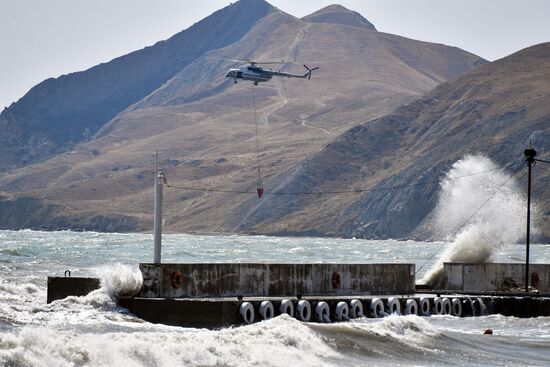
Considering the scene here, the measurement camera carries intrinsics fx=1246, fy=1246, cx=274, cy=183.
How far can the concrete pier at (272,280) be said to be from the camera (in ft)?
96.4

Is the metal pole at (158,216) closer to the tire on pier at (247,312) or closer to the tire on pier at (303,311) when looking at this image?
the tire on pier at (247,312)

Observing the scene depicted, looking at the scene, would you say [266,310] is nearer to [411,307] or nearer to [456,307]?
[411,307]

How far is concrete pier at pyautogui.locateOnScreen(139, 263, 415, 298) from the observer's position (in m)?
29.4

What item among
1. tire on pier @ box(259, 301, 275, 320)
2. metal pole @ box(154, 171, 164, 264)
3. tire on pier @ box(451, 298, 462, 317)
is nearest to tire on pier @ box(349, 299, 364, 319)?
tire on pier @ box(259, 301, 275, 320)

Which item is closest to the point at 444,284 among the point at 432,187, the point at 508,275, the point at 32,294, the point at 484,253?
the point at 508,275

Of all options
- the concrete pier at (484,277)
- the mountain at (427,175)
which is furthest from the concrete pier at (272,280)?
the mountain at (427,175)

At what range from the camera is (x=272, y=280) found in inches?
1275

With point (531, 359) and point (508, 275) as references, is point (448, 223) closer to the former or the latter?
point (508, 275)

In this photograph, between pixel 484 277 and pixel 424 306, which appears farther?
pixel 484 277

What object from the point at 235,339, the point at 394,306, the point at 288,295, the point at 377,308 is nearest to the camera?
the point at 235,339

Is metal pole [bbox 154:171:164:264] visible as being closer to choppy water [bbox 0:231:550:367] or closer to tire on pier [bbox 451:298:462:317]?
choppy water [bbox 0:231:550:367]

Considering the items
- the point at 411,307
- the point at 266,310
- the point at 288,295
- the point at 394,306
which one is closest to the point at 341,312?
the point at 288,295

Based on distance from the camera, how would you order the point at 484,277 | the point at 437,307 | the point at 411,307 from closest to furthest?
the point at 411,307, the point at 437,307, the point at 484,277

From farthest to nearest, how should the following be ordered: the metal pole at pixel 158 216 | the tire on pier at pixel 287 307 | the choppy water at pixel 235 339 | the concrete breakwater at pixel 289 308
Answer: the metal pole at pixel 158 216
the tire on pier at pixel 287 307
the concrete breakwater at pixel 289 308
the choppy water at pixel 235 339
